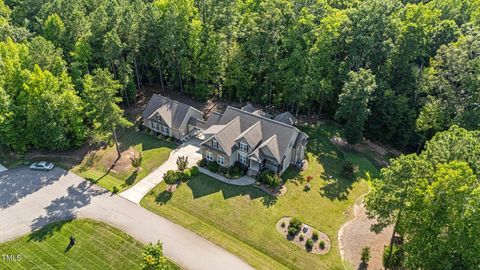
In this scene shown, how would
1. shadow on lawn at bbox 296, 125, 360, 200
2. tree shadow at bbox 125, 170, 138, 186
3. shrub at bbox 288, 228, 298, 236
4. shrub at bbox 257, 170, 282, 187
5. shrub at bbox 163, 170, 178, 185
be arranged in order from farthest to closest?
shadow on lawn at bbox 296, 125, 360, 200, tree shadow at bbox 125, 170, 138, 186, shrub at bbox 257, 170, 282, 187, shrub at bbox 163, 170, 178, 185, shrub at bbox 288, 228, 298, 236

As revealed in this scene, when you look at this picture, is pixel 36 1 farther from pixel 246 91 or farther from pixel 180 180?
pixel 180 180

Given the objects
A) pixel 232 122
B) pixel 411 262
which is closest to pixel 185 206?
pixel 232 122

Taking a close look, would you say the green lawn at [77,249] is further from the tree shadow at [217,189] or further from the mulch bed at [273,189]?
the mulch bed at [273,189]

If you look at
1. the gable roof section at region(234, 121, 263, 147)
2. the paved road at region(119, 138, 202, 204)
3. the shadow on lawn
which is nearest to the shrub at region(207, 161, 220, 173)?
the paved road at region(119, 138, 202, 204)

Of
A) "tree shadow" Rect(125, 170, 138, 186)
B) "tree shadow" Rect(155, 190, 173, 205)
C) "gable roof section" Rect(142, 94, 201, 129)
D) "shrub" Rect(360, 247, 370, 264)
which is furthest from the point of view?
"gable roof section" Rect(142, 94, 201, 129)

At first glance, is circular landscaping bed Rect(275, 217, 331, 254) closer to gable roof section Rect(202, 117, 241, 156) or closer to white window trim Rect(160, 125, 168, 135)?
gable roof section Rect(202, 117, 241, 156)

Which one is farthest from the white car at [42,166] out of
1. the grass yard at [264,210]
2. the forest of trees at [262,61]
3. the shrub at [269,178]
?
the shrub at [269,178]

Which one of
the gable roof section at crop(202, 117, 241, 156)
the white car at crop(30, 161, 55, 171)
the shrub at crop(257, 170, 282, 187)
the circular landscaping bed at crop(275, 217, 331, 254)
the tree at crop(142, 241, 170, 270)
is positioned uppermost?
the gable roof section at crop(202, 117, 241, 156)
